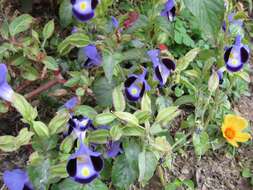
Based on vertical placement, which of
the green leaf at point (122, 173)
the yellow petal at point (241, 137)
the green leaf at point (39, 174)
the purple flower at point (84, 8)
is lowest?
the yellow petal at point (241, 137)

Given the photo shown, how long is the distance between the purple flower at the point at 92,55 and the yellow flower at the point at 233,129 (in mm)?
531

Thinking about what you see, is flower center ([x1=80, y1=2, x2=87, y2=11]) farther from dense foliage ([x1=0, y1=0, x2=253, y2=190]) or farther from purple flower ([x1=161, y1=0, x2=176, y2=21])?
purple flower ([x1=161, y1=0, x2=176, y2=21])

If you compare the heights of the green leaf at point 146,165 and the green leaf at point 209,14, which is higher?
the green leaf at point 209,14

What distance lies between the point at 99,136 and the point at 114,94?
0.14 meters

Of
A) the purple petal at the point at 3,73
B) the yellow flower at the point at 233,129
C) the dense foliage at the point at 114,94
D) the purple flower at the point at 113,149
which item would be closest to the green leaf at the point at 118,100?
the dense foliage at the point at 114,94

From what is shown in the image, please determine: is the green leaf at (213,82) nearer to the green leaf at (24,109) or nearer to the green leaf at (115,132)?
the green leaf at (115,132)

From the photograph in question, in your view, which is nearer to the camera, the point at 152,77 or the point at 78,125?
A: the point at 78,125

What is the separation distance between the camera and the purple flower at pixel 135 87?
1.79m

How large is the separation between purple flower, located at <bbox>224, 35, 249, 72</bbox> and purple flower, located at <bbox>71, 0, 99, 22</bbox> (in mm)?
458

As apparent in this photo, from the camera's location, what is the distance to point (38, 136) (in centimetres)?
162

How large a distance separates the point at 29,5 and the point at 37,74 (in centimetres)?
48

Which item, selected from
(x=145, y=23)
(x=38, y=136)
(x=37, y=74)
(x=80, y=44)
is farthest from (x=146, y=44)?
(x=38, y=136)

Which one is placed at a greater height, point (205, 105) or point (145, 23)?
point (145, 23)

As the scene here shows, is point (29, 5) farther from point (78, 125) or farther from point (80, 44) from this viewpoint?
point (78, 125)
